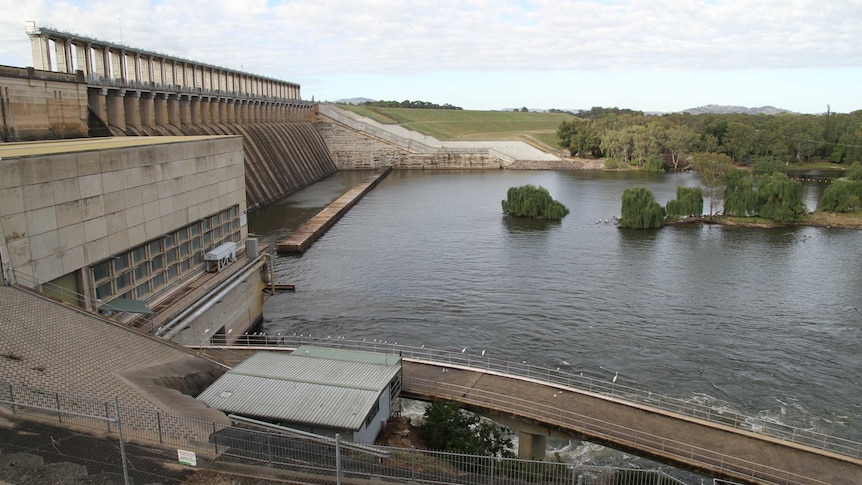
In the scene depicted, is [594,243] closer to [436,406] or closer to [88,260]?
[436,406]

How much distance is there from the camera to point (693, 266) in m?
38.3

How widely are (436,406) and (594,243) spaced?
31.7 meters

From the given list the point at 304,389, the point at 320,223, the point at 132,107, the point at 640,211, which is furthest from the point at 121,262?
the point at 640,211

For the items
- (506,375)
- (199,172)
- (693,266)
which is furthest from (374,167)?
(506,375)

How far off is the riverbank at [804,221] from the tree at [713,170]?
5.04 feet

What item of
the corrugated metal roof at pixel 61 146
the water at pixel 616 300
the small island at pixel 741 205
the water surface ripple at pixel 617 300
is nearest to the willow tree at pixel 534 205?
the water at pixel 616 300

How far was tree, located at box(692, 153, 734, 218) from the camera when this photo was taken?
2169 inches

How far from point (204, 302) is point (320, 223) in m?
27.9

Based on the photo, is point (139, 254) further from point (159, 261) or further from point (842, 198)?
point (842, 198)

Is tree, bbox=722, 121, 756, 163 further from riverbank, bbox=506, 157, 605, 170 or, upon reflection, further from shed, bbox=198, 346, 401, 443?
shed, bbox=198, 346, 401, 443

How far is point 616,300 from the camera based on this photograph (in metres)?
31.3

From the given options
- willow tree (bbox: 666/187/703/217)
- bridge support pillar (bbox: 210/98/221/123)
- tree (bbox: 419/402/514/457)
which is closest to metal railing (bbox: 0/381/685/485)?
tree (bbox: 419/402/514/457)

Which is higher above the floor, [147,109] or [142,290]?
[147,109]

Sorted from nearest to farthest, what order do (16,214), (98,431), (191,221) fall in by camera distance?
(98,431)
(16,214)
(191,221)
